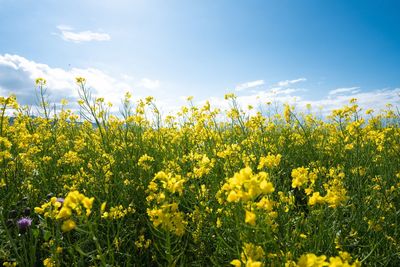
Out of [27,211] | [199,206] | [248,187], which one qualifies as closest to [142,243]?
[199,206]

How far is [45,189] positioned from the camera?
2.90 metres

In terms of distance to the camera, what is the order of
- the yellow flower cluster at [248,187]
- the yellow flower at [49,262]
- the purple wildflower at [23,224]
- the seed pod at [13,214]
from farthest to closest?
the seed pod at [13,214] → the purple wildflower at [23,224] → the yellow flower at [49,262] → the yellow flower cluster at [248,187]

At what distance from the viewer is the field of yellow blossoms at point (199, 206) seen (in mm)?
1487

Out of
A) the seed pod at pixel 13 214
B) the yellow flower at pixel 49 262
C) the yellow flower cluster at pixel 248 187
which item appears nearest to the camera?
the yellow flower cluster at pixel 248 187

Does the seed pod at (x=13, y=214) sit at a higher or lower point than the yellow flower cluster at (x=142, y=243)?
higher

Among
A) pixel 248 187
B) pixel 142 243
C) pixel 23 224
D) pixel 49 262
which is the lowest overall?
pixel 142 243

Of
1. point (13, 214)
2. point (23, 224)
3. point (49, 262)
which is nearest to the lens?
point (49, 262)

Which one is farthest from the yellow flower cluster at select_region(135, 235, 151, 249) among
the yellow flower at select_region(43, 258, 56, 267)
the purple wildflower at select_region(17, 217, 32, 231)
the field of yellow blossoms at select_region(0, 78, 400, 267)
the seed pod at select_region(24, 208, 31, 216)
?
the seed pod at select_region(24, 208, 31, 216)

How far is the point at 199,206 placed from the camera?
2578mm

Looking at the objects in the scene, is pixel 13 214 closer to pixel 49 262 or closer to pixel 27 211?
pixel 27 211

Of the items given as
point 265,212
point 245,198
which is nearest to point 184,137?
point 265,212

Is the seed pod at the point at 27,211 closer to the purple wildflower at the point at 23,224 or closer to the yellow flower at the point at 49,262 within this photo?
the purple wildflower at the point at 23,224

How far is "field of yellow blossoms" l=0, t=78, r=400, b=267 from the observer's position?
1.49 meters

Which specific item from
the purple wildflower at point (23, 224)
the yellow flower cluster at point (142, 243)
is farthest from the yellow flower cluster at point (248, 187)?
the purple wildflower at point (23, 224)
